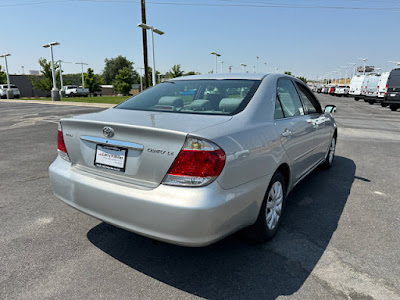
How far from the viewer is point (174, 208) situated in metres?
2.10

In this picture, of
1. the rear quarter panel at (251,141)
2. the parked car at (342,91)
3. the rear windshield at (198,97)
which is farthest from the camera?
the parked car at (342,91)

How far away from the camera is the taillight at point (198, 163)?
6.98 ft

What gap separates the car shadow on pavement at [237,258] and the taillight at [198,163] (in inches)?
32.6

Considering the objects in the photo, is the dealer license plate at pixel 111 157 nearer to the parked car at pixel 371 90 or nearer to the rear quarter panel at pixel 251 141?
the rear quarter panel at pixel 251 141

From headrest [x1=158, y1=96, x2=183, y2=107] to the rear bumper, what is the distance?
1.04m

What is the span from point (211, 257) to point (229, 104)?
135 centimetres

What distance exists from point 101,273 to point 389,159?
6.13 m

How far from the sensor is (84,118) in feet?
8.71

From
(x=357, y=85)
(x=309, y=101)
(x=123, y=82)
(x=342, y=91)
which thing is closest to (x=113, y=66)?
(x=123, y=82)

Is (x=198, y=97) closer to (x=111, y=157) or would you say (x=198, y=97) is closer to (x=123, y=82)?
(x=111, y=157)

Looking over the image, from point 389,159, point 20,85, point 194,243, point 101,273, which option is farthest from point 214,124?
point 20,85

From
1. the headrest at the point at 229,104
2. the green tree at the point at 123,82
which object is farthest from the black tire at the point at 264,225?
the green tree at the point at 123,82

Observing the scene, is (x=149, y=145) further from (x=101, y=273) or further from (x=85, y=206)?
(x=101, y=273)

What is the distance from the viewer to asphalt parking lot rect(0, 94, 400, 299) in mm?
2307
